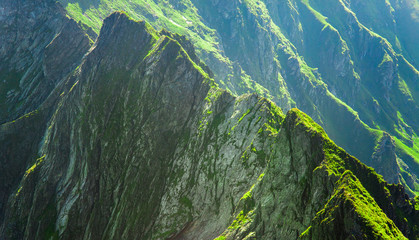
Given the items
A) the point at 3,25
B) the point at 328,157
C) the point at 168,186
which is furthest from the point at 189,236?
the point at 3,25

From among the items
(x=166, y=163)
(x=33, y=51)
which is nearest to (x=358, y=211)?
(x=166, y=163)

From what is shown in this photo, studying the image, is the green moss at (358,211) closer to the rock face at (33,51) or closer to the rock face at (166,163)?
the rock face at (166,163)

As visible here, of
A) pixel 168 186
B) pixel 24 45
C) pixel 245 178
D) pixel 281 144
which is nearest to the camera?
pixel 281 144

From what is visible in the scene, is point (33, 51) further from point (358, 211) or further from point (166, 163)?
point (358, 211)

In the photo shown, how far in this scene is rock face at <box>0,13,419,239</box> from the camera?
41812 millimetres

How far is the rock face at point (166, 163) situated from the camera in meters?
41.8

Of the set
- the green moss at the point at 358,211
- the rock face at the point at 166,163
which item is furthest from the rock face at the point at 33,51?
the green moss at the point at 358,211

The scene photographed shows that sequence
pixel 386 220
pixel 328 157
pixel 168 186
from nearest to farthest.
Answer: pixel 386 220 → pixel 328 157 → pixel 168 186

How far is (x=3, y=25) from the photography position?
152 meters

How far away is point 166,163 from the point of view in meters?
84.6

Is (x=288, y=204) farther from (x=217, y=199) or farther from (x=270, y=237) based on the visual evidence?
(x=217, y=199)

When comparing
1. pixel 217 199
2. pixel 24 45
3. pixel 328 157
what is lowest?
pixel 328 157

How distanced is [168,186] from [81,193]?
92.8 ft

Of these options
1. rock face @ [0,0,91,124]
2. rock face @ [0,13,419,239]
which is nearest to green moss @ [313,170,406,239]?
rock face @ [0,13,419,239]
